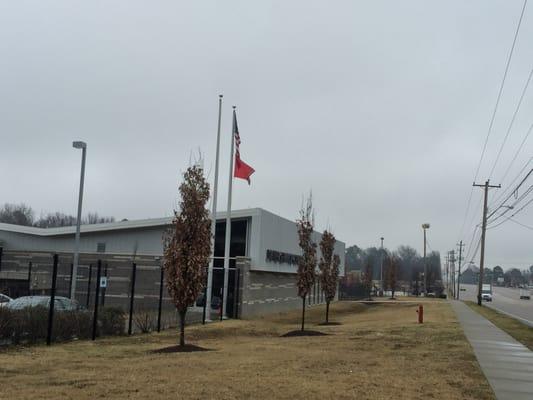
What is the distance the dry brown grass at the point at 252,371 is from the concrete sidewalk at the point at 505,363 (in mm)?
283

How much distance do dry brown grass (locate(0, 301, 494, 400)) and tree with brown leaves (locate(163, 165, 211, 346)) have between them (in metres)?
1.63

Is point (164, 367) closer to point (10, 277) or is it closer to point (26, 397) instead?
point (26, 397)

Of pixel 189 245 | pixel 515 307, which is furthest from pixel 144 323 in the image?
pixel 515 307

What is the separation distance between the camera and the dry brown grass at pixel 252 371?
8.59 m

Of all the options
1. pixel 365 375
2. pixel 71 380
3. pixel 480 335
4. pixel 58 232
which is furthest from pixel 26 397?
pixel 58 232

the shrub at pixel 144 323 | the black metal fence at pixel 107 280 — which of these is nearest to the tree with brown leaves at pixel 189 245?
the shrub at pixel 144 323

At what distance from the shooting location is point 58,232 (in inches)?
1561

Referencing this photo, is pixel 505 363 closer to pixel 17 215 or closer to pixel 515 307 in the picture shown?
pixel 515 307

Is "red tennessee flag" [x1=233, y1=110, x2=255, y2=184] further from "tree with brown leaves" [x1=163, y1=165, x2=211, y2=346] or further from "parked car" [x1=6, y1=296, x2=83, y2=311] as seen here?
"tree with brown leaves" [x1=163, y1=165, x2=211, y2=346]

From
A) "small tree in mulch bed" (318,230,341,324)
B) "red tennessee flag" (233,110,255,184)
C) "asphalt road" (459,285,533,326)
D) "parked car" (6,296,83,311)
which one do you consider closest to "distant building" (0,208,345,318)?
"red tennessee flag" (233,110,255,184)

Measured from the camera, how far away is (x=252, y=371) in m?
10.4

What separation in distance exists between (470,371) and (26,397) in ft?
24.9

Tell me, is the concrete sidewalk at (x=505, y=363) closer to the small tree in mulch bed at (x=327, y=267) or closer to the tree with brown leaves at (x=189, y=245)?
the tree with brown leaves at (x=189, y=245)

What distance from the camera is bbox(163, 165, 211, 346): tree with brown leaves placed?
15.3 meters
